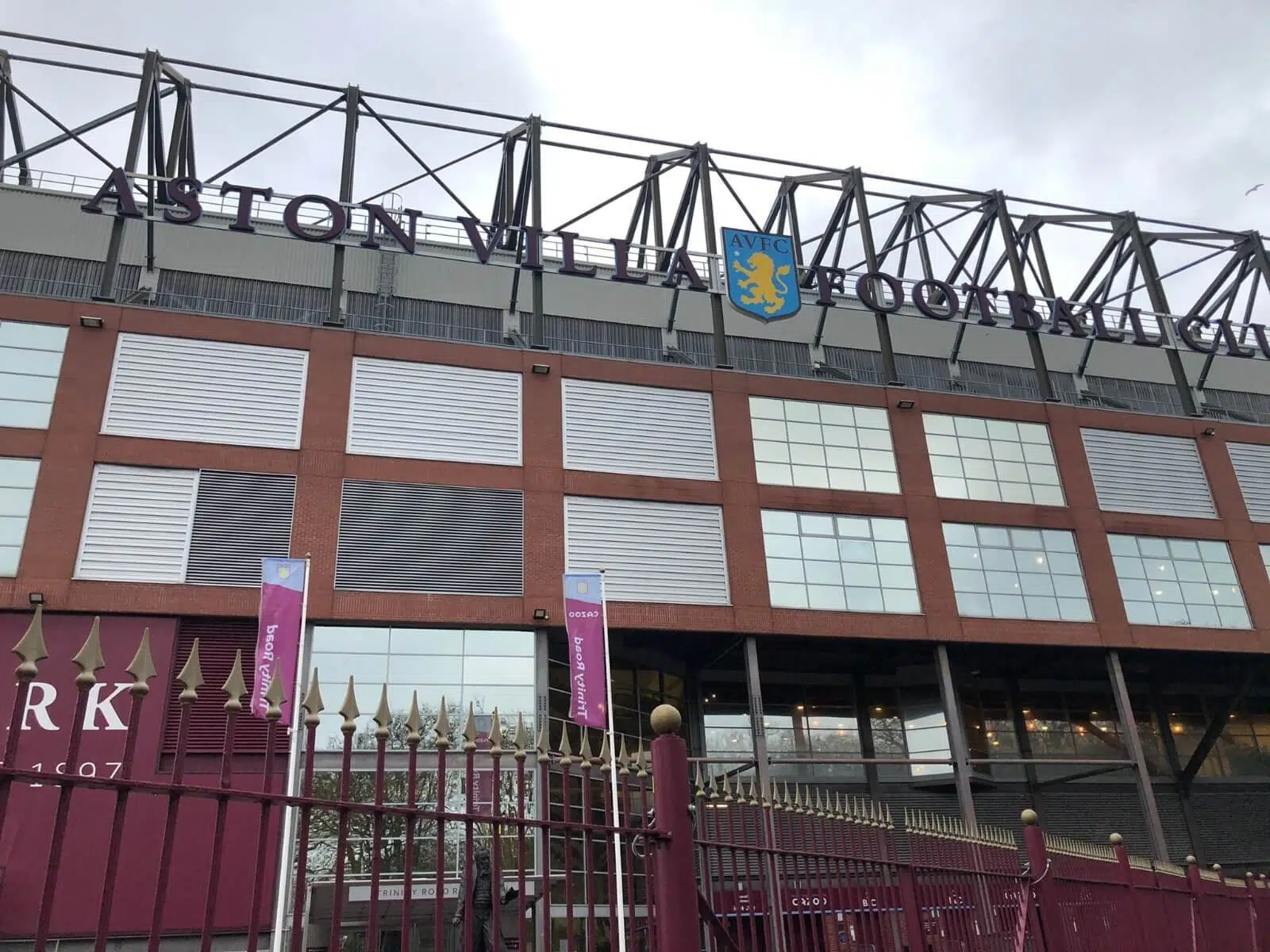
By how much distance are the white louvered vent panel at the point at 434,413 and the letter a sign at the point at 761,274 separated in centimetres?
757

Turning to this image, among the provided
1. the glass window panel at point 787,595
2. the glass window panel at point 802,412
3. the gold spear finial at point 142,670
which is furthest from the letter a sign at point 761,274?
the gold spear finial at point 142,670

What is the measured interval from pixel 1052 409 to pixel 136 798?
91.9ft

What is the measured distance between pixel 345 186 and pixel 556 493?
1133cm

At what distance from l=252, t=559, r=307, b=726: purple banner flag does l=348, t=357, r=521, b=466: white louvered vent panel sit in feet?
18.9

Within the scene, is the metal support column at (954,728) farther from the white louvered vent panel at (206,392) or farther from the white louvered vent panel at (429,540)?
the white louvered vent panel at (206,392)

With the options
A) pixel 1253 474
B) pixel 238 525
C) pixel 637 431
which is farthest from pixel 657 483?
pixel 1253 474

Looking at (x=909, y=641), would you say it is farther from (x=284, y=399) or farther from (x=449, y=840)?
(x=284, y=399)

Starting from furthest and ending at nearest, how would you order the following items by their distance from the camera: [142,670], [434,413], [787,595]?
[787,595] < [434,413] < [142,670]

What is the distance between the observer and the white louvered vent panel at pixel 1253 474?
107ft

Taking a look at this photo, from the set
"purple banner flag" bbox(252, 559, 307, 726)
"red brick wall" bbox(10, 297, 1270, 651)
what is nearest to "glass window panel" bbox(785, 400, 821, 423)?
"red brick wall" bbox(10, 297, 1270, 651)

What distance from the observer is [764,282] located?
99.1ft

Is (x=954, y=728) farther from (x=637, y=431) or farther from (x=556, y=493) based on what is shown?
(x=556, y=493)

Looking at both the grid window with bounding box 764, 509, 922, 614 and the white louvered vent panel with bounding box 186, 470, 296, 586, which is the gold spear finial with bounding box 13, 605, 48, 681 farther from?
the grid window with bounding box 764, 509, 922, 614

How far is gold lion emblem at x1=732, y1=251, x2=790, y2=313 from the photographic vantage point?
29906 millimetres
